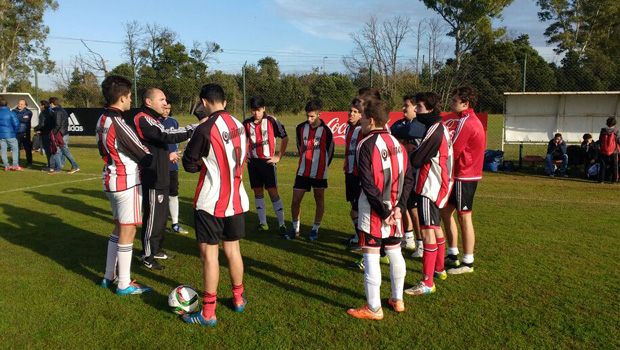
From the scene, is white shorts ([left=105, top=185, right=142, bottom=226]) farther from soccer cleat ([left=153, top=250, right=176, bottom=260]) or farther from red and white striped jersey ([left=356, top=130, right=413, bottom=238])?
red and white striped jersey ([left=356, top=130, right=413, bottom=238])

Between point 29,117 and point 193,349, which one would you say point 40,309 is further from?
point 29,117

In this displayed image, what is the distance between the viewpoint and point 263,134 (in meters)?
6.86

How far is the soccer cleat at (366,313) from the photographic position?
3.99m

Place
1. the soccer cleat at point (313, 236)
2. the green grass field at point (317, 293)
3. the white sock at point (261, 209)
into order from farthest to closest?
1. the white sock at point (261, 209)
2. the soccer cleat at point (313, 236)
3. the green grass field at point (317, 293)

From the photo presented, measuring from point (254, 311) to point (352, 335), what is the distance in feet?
3.25

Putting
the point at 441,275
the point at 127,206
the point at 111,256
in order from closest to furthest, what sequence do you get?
the point at 127,206, the point at 111,256, the point at 441,275

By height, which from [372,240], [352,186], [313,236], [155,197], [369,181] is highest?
[369,181]

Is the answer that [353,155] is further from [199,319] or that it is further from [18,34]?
[18,34]

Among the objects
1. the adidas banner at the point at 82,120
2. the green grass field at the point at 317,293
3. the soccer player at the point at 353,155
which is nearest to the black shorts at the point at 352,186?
the soccer player at the point at 353,155

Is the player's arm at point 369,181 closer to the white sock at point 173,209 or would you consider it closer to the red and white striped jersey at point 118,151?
the red and white striped jersey at point 118,151

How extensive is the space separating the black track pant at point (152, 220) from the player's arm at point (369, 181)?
2812 mm

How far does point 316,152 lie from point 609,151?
8943mm

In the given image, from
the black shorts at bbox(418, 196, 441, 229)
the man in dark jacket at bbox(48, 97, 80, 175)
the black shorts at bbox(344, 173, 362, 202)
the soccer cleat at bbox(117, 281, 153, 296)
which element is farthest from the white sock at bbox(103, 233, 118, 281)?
the man in dark jacket at bbox(48, 97, 80, 175)

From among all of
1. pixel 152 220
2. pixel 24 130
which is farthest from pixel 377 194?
pixel 24 130
